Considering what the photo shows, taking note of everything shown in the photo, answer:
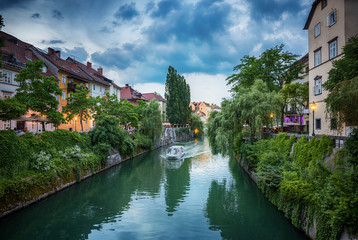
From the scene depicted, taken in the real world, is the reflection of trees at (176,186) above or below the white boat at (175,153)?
below

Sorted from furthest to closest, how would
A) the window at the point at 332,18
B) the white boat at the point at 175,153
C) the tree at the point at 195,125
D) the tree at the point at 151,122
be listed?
the tree at the point at 195,125 → the tree at the point at 151,122 → the white boat at the point at 175,153 → the window at the point at 332,18

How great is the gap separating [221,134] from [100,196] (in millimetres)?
11985

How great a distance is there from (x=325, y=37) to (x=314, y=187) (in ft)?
51.9

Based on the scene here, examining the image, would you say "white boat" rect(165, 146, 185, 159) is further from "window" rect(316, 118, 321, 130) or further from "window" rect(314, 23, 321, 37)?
"window" rect(314, 23, 321, 37)

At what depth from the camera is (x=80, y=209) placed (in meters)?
13.6

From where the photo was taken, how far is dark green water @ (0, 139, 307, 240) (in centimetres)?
1047

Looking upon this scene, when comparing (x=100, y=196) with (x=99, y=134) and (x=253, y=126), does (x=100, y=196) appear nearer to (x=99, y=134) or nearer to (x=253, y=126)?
(x=99, y=134)

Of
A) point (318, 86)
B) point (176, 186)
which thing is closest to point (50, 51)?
point (176, 186)

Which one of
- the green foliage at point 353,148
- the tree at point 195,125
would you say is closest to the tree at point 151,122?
the green foliage at point 353,148

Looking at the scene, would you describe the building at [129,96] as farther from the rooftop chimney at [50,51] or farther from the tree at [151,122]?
the rooftop chimney at [50,51]

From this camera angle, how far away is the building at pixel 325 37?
16.3 metres

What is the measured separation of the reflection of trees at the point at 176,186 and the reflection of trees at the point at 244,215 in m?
2.19

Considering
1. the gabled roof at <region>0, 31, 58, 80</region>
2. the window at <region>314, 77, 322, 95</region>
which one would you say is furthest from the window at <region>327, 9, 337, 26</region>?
the gabled roof at <region>0, 31, 58, 80</region>

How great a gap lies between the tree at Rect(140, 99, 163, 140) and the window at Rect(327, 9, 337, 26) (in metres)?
27.9
